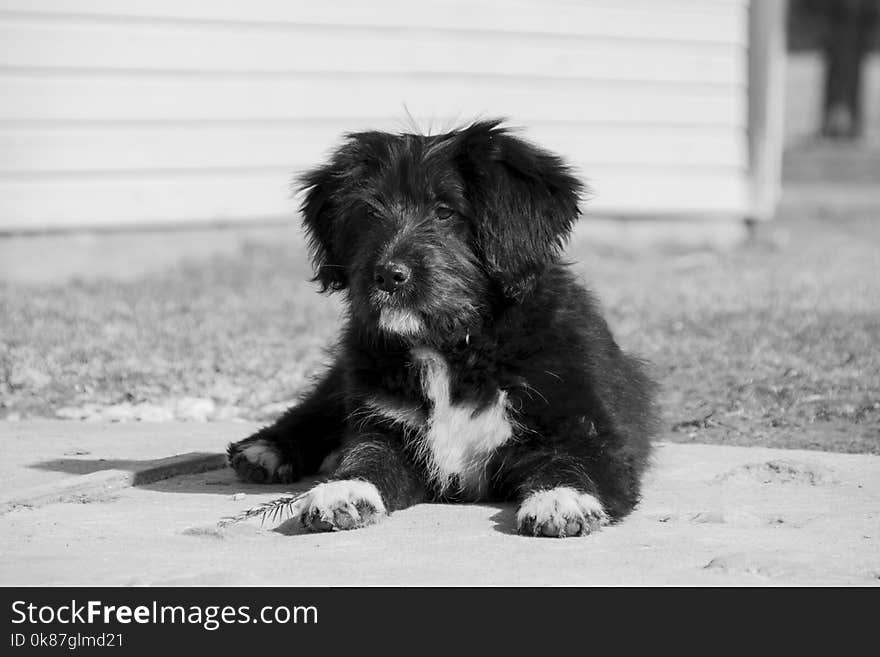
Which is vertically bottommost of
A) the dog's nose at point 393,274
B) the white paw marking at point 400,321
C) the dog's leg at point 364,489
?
the dog's leg at point 364,489

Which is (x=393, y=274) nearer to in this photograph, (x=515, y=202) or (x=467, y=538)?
(x=515, y=202)

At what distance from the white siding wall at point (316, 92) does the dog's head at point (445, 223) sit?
16.8ft

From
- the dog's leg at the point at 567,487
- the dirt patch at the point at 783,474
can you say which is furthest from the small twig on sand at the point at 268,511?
the dirt patch at the point at 783,474

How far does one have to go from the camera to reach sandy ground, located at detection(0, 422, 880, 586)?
4445mm

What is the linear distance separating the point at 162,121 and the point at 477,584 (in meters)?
9.23

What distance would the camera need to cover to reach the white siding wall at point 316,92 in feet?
40.1

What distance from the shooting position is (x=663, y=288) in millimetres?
12414

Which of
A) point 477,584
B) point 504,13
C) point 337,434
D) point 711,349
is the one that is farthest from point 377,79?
point 477,584

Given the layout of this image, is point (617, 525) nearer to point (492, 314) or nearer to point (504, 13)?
point (492, 314)

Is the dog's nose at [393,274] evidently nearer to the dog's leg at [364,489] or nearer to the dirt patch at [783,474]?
the dog's leg at [364,489]

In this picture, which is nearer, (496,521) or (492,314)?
(496,521)

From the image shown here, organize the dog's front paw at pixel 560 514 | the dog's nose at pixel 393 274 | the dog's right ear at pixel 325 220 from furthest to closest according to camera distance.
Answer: the dog's right ear at pixel 325 220 → the dog's nose at pixel 393 274 → the dog's front paw at pixel 560 514

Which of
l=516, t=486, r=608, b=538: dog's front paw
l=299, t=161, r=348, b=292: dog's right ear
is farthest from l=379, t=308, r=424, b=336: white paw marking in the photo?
l=516, t=486, r=608, b=538: dog's front paw

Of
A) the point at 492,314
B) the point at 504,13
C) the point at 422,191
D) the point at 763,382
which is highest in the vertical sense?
the point at 504,13
